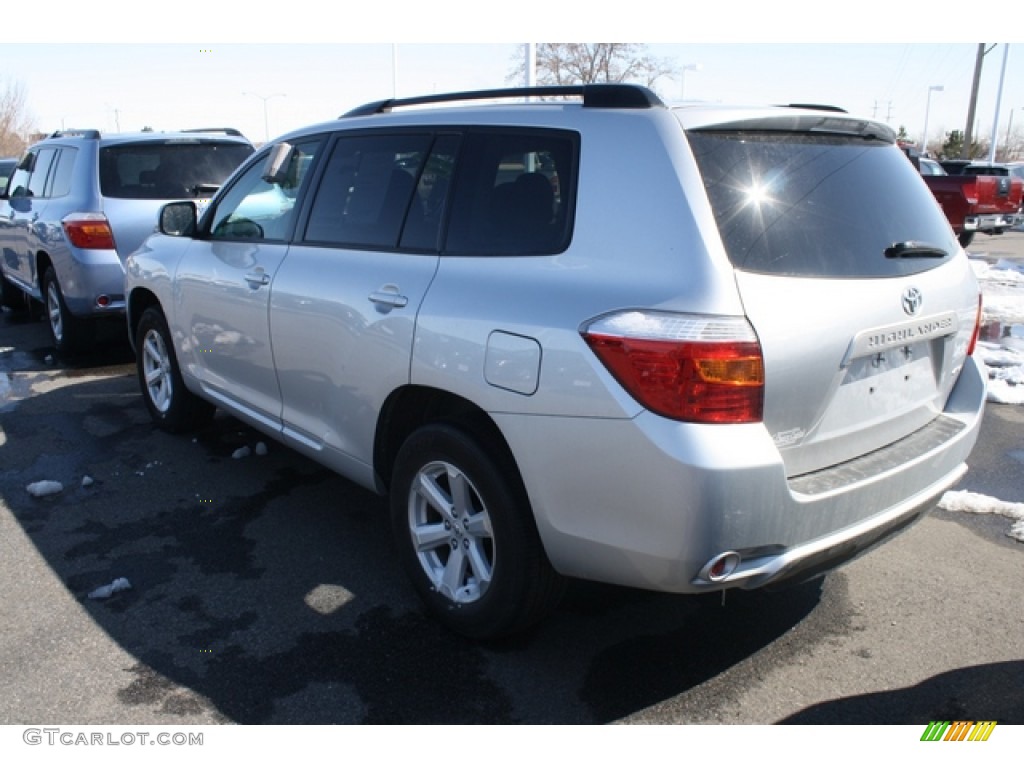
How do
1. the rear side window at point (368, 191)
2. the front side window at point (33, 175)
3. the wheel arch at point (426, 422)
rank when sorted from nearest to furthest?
1. the wheel arch at point (426, 422)
2. the rear side window at point (368, 191)
3. the front side window at point (33, 175)

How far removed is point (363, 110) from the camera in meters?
4.05

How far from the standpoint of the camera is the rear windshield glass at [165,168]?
282 inches

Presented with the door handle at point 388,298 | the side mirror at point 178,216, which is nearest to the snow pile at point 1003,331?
the door handle at point 388,298

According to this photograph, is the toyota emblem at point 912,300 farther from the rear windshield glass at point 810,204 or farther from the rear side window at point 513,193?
the rear side window at point 513,193

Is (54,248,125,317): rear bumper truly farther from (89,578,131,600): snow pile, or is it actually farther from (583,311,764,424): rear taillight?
(583,311,764,424): rear taillight

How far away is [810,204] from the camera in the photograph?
2.79m

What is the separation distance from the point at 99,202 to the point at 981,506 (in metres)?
6.55

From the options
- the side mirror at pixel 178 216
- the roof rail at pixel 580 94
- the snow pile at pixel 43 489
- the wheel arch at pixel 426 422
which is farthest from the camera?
the side mirror at pixel 178 216

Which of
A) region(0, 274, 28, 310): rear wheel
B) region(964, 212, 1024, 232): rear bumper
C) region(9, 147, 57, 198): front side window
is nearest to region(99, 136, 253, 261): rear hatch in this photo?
region(9, 147, 57, 198): front side window

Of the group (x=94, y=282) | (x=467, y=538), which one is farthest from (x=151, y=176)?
(x=467, y=538)

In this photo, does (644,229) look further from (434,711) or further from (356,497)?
(356,497)

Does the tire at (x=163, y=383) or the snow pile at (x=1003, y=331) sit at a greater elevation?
the tire at (x=163, y=383)

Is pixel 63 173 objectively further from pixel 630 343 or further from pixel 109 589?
pixel 630 343

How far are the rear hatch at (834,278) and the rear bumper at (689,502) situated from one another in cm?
11
